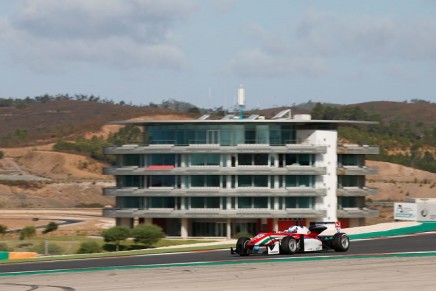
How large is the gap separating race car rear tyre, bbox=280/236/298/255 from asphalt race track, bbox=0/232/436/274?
34cm

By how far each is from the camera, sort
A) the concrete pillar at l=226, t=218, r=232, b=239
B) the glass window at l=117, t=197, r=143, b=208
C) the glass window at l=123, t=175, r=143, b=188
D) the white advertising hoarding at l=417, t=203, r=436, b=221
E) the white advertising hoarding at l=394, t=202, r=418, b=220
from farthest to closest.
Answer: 1. the glass window at l=123, t=175, r=143, b=188
2. the glass window at l=117, t=197, r=143, b=208
3. the concrete pillar at l=226, t=218, r=232, b=239
4. the white advertising hoarding at l=394, t=202, r=418, b=220
5. the white advertising hoarding at l=417, t=203, r=436, b=221

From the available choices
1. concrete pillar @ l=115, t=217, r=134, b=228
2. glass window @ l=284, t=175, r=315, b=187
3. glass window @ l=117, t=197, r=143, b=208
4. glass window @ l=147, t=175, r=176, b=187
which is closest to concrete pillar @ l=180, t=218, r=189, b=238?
glass window @ l=147, t=175, r=176, b=187

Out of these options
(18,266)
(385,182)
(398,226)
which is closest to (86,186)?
(385,182)

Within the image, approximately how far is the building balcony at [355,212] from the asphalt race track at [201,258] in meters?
45.9

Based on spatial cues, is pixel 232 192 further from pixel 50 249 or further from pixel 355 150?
pixel 50 249

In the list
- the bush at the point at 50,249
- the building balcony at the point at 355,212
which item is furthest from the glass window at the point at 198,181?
the bush at the point at 50,249

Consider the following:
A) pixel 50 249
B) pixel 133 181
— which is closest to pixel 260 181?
pixel 133 181

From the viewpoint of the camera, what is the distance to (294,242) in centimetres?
4662

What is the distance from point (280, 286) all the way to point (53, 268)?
586 inches

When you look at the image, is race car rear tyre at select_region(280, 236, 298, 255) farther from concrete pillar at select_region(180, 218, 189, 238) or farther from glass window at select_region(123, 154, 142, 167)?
glass window at select_region(123, 154, 142, 167)

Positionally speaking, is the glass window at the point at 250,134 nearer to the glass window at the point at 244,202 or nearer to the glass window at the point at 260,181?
the glass window at the point at 260,181

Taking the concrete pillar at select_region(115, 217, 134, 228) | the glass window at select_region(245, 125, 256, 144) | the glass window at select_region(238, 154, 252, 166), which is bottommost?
the concrete pillar at select_region(115, 217, 134, 228)

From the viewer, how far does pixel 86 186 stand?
186375mm

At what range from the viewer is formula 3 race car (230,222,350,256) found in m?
46.6
